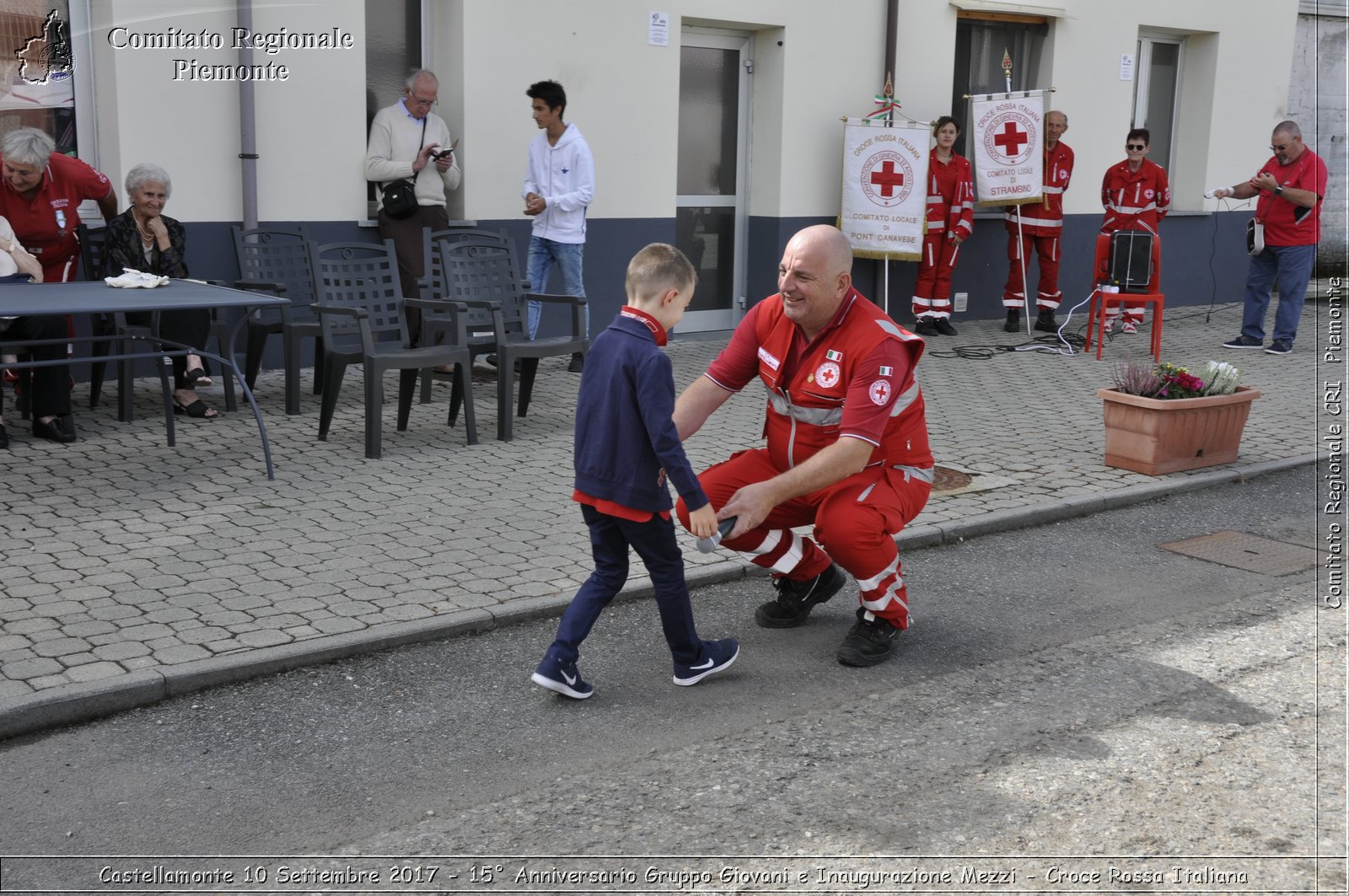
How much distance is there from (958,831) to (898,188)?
9724 millimetres

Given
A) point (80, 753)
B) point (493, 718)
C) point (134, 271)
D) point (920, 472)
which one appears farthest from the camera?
point (134, 271)

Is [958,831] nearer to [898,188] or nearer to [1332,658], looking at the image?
[1332,658]

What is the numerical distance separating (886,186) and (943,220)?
2.73 feet

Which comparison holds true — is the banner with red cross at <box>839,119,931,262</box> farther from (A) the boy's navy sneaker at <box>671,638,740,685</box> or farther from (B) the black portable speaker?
(A) the boy's navy sneaker at <box>671,638,740,685</box>

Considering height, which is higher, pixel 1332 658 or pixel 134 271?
pixel 134 271

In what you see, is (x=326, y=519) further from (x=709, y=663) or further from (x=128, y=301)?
(x=709, y=663)

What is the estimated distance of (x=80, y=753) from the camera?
13.4 ft

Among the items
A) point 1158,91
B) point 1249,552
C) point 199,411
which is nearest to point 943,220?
point 1158,91

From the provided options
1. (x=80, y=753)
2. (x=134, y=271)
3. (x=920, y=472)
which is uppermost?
(x=134, y=271)

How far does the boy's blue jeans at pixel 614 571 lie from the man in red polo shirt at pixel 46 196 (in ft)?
17.3

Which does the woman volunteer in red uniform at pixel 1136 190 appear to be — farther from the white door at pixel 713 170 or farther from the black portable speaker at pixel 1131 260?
the white door at pixel 713 170

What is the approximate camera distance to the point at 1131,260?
11.9 metres

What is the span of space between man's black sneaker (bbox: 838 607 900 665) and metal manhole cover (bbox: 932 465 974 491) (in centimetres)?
249

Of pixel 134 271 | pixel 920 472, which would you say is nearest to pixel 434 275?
pixel 134 271
